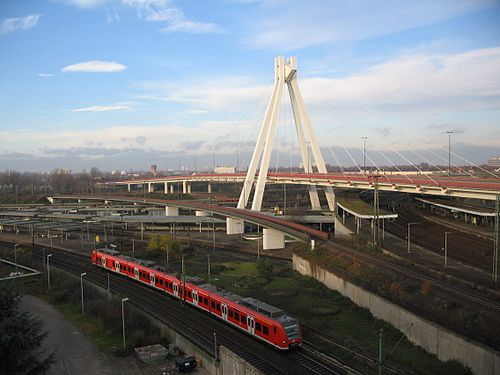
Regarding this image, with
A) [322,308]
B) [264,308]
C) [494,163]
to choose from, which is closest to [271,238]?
[322,308]

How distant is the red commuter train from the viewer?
56.6ft

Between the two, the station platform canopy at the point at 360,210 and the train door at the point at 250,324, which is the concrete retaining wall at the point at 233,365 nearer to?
the train door at the point at 250,324

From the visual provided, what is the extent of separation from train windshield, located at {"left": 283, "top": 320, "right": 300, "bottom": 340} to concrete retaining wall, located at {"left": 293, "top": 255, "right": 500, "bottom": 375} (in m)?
5.21

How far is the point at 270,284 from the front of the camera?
96.0 ft

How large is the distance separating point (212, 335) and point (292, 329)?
13.9ft

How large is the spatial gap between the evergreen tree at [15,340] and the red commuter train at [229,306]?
8137 millimetres

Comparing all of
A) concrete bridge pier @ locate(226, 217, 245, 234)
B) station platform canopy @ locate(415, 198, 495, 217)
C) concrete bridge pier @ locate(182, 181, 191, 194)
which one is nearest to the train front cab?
station platform canopy @ locate(415, 198, 495, 217)

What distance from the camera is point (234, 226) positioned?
52844 millimetres

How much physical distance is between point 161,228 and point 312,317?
4044 centimetres

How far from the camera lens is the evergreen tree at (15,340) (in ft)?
41.5

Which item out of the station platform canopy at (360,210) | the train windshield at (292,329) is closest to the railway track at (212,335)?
the train windshield at (292,329)

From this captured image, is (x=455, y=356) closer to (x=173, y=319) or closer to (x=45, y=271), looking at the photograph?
(x=173, y=319)

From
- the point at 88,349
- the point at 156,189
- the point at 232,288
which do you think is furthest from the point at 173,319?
the point at 156,189

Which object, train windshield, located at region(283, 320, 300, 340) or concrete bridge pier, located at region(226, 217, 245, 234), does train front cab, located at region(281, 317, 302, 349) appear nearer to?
train windshield, located at region(283, 320, 300, 340)
